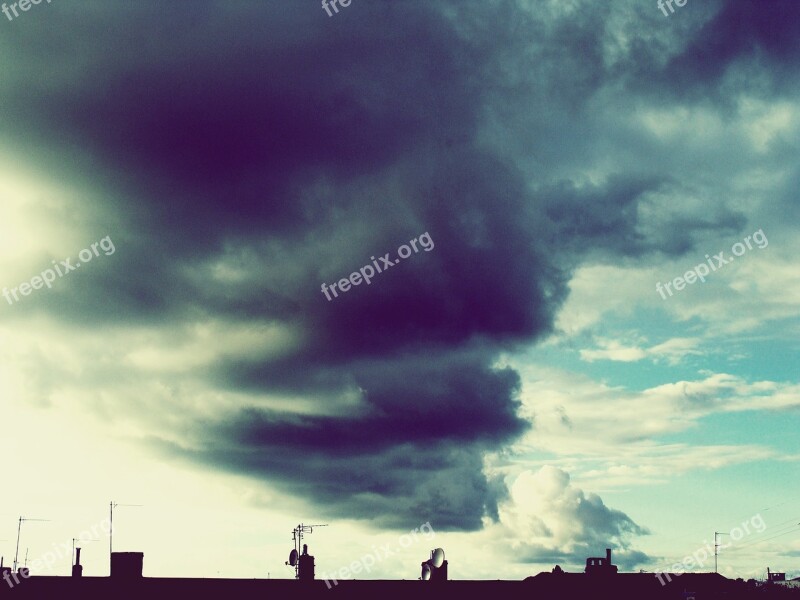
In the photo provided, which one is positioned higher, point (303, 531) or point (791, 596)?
point (303, 531)

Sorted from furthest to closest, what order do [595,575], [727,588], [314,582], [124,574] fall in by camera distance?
[727,588] → [595,575] → [314,582] → [124,574]

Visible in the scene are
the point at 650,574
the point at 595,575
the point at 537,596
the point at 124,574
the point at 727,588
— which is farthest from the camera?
the point at 727,588

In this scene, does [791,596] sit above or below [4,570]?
below

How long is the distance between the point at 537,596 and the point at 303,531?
22.2m

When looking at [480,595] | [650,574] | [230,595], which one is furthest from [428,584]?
[650,574]

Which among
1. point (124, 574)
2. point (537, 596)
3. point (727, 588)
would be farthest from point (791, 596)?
point (124, 574)

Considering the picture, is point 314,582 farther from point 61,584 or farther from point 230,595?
point 61,584

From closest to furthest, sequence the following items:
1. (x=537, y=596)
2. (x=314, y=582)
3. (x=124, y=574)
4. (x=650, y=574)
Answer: (x=124, y=574) < (x=314, y=582) < (x=537, y=596) < (x=650, y=574)

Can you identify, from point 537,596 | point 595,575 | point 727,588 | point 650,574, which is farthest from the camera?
point 727,588

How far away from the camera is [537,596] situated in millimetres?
49500

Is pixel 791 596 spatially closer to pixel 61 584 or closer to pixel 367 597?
pixel 367 597

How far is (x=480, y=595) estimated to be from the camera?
1877 inches

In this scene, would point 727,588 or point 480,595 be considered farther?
point 727,588

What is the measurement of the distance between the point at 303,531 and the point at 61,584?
2619cm
